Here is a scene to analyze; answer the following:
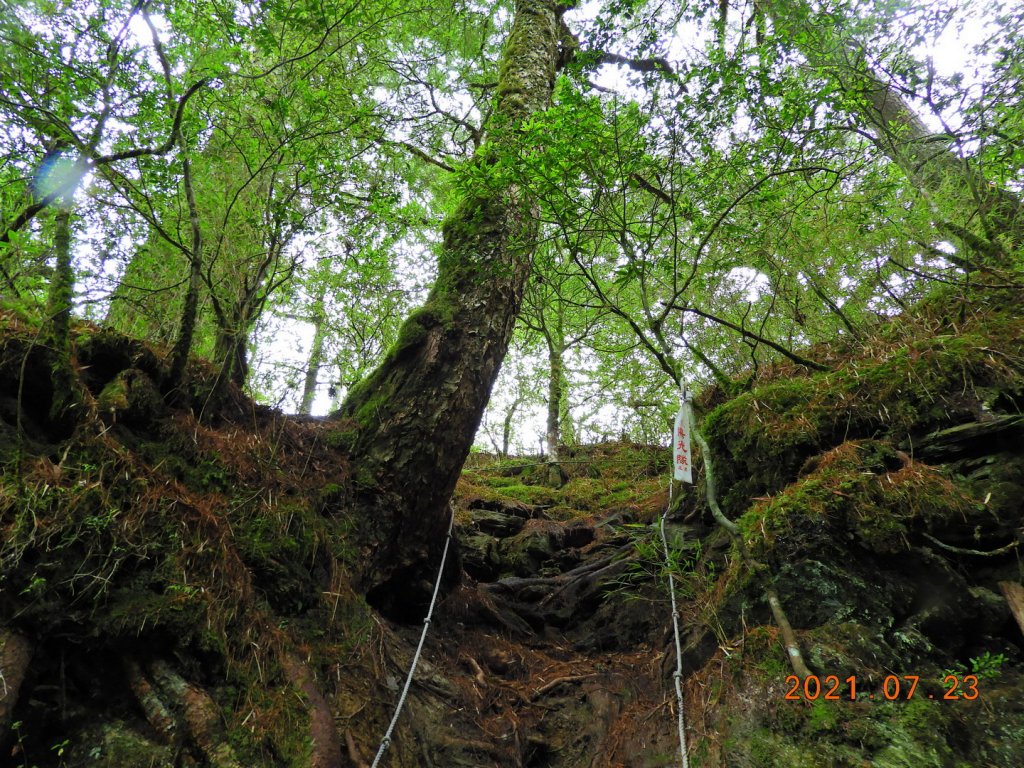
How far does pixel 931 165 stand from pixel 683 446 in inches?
174

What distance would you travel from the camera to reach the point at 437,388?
161 inches

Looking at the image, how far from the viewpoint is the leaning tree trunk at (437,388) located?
387cm

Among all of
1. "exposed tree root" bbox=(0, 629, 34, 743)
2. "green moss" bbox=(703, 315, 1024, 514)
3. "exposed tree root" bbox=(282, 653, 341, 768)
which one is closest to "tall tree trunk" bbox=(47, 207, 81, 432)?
"exposed tree root" bbox=(0, 629, 34, 743)

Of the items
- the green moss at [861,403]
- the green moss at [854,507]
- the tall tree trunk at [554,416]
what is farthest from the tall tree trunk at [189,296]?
the tall tree trunk at [554,416]

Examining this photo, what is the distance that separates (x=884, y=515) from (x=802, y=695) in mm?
1119

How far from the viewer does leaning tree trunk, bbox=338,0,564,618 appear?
387cm

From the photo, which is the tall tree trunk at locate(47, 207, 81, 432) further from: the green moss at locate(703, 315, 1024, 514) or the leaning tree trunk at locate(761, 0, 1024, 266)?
the leaning tree trunk at locate(761, 0, 1024, 266)

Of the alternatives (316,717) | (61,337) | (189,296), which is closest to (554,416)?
(189,296)

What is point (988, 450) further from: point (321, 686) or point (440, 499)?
point (321, 686)

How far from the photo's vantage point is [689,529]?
459 centimetres

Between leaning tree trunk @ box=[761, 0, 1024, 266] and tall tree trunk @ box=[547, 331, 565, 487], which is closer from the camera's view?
leaning tree trunk @ box=[761, 0, 1024, 266]

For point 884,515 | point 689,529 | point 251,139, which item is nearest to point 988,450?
point 884,515
